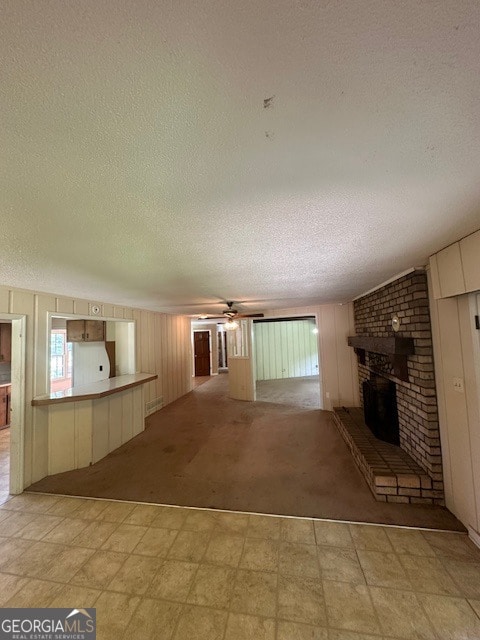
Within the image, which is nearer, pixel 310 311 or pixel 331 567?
Answer: pixel 331 567

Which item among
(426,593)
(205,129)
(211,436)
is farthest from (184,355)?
(205,129)

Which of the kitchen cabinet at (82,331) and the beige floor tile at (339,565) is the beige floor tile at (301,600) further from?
the kitchen cabinet at (82,331)

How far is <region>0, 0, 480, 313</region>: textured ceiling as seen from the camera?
1.59 ft

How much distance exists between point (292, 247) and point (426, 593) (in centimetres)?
236

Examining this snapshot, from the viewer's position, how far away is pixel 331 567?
1.72 metres

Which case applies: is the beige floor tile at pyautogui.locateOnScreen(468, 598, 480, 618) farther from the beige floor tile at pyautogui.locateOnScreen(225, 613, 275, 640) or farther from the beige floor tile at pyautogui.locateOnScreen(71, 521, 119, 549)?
the beige floor tile at pyautogui.locateOnScreen(71, 521, 119, 549)

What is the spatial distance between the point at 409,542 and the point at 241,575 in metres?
1.31

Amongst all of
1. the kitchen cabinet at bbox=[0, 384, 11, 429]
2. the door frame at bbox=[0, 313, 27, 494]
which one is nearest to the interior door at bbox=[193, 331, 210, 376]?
the kitchen cabinet at bbox=[0, 384, 11, 429]

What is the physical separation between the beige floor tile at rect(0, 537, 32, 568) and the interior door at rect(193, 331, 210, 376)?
8070mm

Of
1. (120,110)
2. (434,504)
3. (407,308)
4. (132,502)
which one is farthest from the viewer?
(407,308)

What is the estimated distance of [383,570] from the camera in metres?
1.68

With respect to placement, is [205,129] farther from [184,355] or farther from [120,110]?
[184,355]

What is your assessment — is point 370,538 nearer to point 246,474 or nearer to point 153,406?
point 246,474

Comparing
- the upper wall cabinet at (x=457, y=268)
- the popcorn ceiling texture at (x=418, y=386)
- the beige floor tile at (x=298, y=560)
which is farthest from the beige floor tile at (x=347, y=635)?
the upper wall cabinet at (x=457, y=268)
